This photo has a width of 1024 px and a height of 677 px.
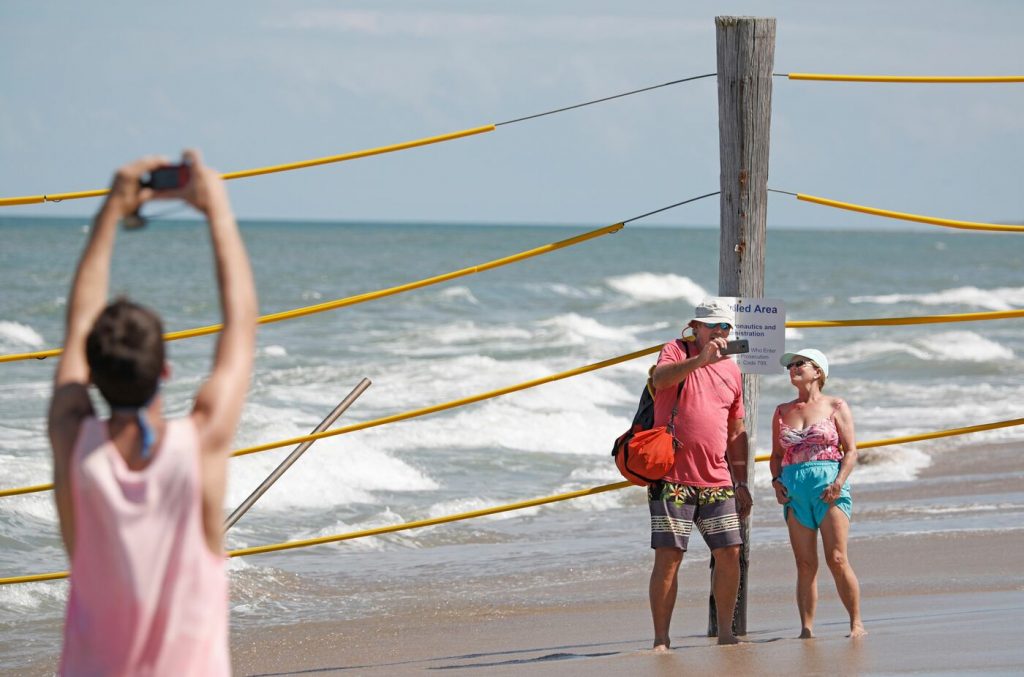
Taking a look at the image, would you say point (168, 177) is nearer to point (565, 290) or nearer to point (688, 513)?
point (688, 513)

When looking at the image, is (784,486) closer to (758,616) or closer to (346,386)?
(758,616)

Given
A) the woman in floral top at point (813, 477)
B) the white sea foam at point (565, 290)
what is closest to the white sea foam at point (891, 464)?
the woman in floral top at point (813, 477)

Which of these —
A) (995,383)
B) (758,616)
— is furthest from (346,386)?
(758,616)

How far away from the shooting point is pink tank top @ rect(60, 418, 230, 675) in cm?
204

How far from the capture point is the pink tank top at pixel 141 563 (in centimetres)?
204

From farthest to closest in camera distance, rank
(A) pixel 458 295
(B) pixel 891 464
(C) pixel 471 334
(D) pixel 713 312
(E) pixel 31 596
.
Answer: (A) pixel 458 295, (C) pixel 471 334, (B) pixel 891 464, (E) pixel 31 596, (D) pixel 713 312

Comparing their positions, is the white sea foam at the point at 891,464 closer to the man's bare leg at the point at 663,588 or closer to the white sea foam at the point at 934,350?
the man's bare leg at the point at 663,588

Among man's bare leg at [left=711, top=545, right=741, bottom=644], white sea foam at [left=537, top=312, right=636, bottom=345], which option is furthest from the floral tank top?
Answer: white sea foam at [left=537, top=312, right=636, bottom=345]

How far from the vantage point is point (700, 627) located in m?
5.89

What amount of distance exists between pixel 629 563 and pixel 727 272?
3032 mm

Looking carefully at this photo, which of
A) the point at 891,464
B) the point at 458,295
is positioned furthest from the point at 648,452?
the point at 458,295

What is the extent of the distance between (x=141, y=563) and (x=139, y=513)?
0.08 metres

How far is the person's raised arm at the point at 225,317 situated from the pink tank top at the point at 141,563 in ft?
0.23

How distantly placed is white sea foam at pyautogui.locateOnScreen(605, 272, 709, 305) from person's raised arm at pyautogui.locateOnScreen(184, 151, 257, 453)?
37.2m
